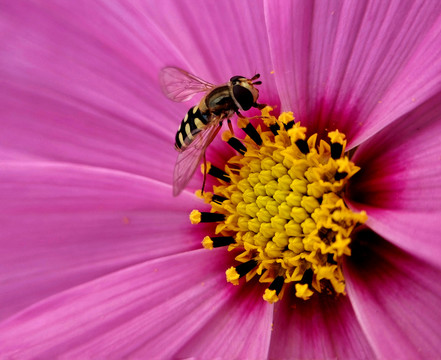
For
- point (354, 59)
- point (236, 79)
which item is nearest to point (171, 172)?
point (236, 79)

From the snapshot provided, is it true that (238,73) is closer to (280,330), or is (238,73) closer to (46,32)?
(46,32)

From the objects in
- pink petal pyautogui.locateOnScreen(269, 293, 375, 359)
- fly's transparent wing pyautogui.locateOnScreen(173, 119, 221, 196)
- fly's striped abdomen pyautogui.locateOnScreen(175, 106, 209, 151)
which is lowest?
pink petal pyautogui.locateOnScreen(269, 293, 375, 359)

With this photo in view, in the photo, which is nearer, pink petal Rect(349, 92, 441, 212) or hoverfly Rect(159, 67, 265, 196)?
pink petal Rect(349, 92, 441, 212)

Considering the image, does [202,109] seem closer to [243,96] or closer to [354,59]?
[243,96]

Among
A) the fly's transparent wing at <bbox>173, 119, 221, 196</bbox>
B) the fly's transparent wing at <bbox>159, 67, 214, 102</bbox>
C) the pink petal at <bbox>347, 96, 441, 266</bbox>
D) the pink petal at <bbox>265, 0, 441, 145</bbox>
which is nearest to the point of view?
the pink petal at <bbox>347, 96, 441, 266</bbox>

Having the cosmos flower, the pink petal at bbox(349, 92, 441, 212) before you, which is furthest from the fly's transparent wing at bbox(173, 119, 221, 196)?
the pink petal at bbox(349, 92, 441, 212)

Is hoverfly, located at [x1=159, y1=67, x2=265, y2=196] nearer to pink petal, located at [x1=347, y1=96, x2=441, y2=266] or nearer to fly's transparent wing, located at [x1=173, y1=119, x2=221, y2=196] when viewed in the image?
fly's transparent wing, located at [x1=173, y1=119, x2=221, y2=196]
